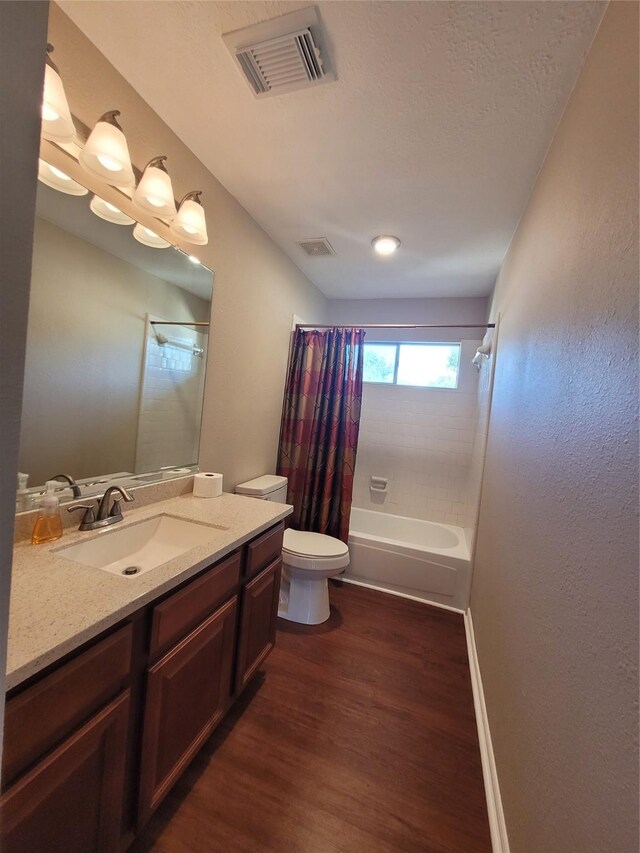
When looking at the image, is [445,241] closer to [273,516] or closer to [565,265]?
[565,265]

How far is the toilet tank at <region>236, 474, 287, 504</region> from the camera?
7.17 feet

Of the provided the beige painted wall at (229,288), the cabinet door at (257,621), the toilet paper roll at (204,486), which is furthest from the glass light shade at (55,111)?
the cabinet door at (257,621)

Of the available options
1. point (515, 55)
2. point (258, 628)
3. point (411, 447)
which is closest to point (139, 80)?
point (515, 55)

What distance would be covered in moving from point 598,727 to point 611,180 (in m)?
1.12

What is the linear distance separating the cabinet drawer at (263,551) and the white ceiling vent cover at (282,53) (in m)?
1.76

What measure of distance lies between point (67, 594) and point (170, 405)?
3.27 feet

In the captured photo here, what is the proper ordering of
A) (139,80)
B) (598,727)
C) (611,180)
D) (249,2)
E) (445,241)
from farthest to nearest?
(445,241), (139,80), (249,2), (611,180), (598,727)

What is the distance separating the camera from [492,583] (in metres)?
1.58

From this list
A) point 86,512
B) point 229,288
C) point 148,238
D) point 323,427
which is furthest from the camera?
point 323,427

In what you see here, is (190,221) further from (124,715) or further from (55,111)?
(124,715)

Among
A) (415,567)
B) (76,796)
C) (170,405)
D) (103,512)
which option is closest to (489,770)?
→ (415,567)

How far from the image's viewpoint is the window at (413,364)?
3264 mm

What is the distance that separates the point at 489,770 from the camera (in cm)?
127

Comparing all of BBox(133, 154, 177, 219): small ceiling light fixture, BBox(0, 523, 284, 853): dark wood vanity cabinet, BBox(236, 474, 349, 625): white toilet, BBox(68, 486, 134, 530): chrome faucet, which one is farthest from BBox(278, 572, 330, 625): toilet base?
BBox(133, 154, 177, 219): small ceiling light fixture
